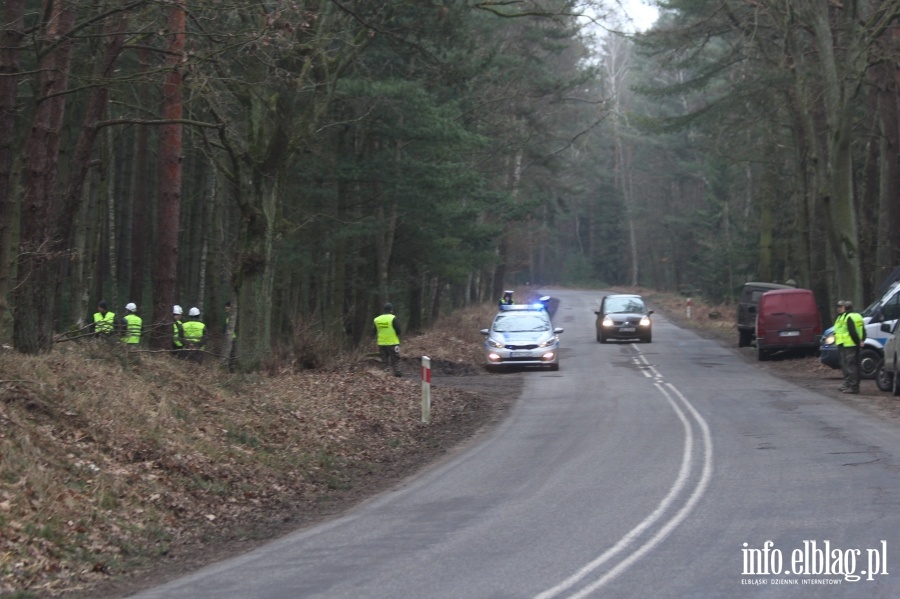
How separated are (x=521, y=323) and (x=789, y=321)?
27.7 feet

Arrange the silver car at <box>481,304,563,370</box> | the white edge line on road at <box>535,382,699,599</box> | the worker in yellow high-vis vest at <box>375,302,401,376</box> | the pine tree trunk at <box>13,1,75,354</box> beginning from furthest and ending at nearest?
the silver car at <box>481,304,563,370</box>
the worker in yellow high-vis vest at <box>375,302,401,376</box>
the pine tree trunk at <box>13,1,75,354</box>
the white edge line on road at <box>535,382,699,599</box>

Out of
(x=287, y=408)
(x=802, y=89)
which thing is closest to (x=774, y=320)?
(x=802, y=89)

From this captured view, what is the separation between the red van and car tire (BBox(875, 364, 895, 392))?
8539mm

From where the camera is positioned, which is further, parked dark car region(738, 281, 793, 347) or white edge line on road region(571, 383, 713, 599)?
parked dark car region(738, 281, 793, 347)

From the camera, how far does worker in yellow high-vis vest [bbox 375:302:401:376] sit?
24.2 metres

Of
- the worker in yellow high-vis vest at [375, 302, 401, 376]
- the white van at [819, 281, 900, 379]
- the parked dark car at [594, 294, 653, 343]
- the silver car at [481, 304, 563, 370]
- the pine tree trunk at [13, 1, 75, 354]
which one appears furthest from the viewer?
the parked dark car at [594, 294, 653, 343]

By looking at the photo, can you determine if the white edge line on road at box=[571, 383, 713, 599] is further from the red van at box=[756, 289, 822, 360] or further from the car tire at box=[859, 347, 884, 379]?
the red van at box=[756, 289, 822, 360]

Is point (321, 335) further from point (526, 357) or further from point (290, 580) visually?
point (290, 580)

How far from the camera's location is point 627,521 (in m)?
10.1

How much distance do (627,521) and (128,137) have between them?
2769 centimetres

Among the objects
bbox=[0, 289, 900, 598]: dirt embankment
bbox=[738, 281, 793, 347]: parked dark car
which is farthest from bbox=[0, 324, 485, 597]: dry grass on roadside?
bbox=[738, 281, 793, 347]: parked dark car

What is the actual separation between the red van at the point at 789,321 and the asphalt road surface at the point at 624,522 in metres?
13.3

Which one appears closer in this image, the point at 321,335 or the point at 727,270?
the point at 321,335

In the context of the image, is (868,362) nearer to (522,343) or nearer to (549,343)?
(549,343)
